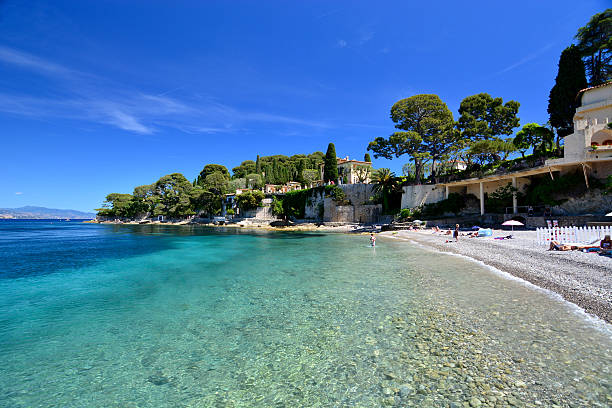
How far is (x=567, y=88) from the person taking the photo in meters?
24.5

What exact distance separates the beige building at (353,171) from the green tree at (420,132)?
12977 mm

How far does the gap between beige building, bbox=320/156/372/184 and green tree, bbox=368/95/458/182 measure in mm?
12977

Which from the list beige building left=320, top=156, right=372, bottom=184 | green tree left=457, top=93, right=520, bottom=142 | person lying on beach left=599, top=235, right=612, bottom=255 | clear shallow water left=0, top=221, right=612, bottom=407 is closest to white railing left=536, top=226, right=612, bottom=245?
person lying on beach left=599, top=235, right=612, bottom=255

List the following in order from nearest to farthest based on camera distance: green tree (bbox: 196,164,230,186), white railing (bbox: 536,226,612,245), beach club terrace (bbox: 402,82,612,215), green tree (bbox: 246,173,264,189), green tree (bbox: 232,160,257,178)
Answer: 1. white railing (bbox: 536,226,612,245)
2. beach club terrace (bbox: 402,82,612,215)
3. green tree (bbox: 246,173,264,189)
4. green tree (bbox: 196,164,230,186)
5. green tree (bbox: 232,160,257,178)

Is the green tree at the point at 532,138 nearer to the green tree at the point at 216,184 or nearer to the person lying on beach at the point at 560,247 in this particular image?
the person lying on beach at the point at 560,247

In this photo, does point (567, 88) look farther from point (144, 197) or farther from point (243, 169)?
point (144, 197)

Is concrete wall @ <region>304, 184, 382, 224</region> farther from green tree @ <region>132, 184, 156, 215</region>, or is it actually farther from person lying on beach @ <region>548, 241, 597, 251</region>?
green tree @ <region>132, 184, 156, 215</region>

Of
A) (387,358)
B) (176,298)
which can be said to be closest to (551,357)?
(387,358)

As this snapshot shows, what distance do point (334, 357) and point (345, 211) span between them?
3568cm

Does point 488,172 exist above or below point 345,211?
above

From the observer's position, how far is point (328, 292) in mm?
8281

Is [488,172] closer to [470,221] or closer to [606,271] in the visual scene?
[470,221]

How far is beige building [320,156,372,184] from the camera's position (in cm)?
4653

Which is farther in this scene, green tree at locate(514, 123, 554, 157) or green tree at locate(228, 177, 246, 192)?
green tree at locate(228, 177, 246, 192)
